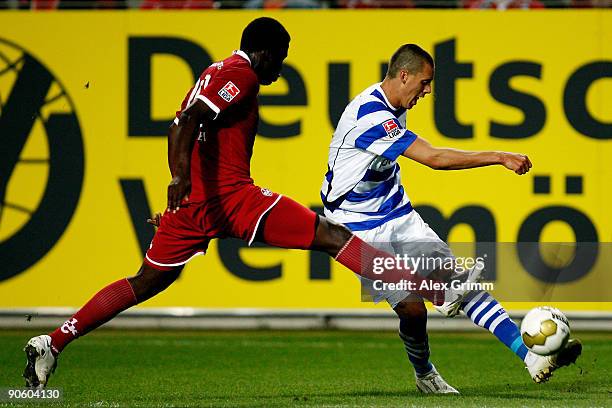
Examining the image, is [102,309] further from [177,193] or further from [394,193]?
[394,193]

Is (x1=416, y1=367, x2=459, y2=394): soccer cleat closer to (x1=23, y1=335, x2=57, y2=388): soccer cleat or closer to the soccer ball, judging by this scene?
the soccer ball

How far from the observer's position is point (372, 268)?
23.6 ft

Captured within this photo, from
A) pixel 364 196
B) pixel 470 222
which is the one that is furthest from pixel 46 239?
pixel 364 196

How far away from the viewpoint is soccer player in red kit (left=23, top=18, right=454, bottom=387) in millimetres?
7082

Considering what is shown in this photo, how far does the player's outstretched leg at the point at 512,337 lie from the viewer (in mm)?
6898

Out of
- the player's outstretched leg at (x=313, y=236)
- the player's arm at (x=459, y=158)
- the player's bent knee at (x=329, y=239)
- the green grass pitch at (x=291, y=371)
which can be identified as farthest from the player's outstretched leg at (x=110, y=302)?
the player's arm at (x=459, y=158)

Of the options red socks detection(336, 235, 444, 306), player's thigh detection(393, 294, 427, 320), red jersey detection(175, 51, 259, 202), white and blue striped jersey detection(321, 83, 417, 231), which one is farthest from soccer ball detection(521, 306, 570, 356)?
red jersey detection(175, 51, 259, 202)

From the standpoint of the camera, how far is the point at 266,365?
9.34 meters

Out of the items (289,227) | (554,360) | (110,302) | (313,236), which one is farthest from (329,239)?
(554,360)

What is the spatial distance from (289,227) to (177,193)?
76cm

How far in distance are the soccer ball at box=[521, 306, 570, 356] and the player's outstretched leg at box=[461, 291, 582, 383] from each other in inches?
2.2

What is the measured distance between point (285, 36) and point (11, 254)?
5.08 m

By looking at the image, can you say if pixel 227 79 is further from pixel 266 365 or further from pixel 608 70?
pixel 608 70

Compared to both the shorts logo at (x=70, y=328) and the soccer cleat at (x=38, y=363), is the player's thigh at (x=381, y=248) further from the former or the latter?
the soccer cleat at (x=38, y=363)
